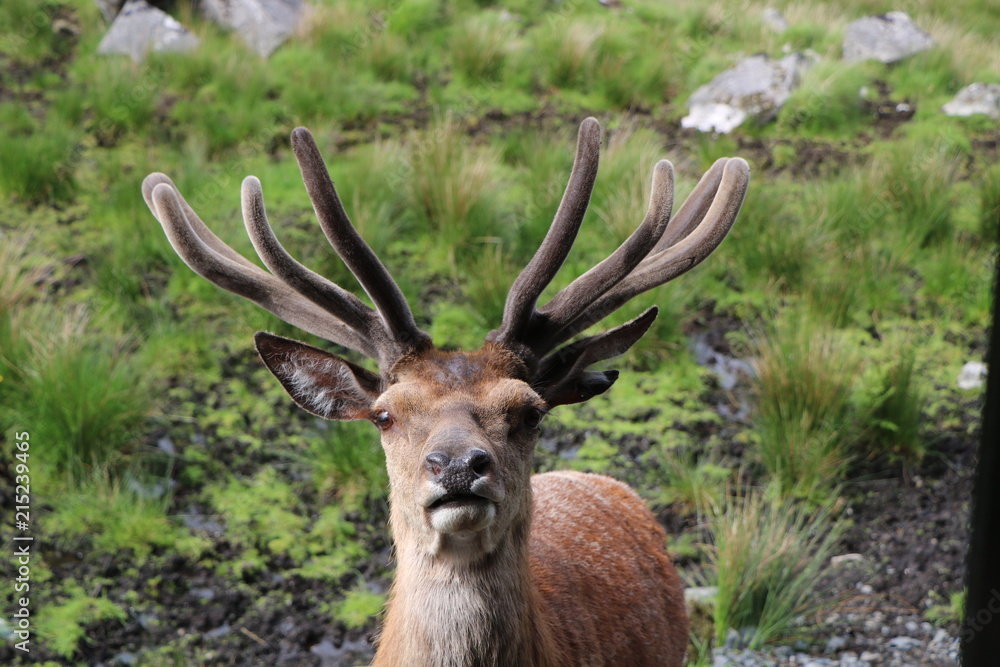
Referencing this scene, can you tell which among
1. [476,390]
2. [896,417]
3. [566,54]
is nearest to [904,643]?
[896,417]

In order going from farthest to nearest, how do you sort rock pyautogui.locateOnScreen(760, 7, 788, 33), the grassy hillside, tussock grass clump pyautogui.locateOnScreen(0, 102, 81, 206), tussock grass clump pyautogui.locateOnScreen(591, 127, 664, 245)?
1. rock pyautogui.locateOnScreen(760, 7, 788, 33)
2. tussock grass clump pyautogui.locateOnScreen(0, 102, 81, 206)
3. tussock grass clump pyautogui.locateOnScreen(591, 127, 664, 245)
4. the grassy hillside

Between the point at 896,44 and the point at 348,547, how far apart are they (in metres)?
10.6

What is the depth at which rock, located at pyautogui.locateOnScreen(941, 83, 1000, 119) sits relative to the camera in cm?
1013

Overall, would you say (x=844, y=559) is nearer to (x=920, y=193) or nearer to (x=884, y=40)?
(x=920, y=193)

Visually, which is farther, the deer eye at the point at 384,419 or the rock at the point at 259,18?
the rock at the point at 259,18

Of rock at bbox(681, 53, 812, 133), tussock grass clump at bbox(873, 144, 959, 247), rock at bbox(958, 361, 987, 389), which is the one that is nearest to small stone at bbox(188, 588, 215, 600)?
rock at bbox(958, 361, 987, 389)

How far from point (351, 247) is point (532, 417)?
708 millimetres

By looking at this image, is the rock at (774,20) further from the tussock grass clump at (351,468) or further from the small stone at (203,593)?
the small stone at (203,593)

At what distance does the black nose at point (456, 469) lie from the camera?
2148 mm

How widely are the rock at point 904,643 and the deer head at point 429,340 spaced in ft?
8.18

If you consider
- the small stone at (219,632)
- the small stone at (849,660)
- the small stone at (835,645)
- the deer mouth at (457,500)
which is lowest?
the small stone at (849,660)

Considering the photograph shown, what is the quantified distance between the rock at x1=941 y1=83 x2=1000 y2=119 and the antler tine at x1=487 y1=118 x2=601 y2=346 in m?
8.92

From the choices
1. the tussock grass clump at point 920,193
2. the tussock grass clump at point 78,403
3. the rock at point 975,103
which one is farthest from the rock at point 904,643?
the rock at point 975,103

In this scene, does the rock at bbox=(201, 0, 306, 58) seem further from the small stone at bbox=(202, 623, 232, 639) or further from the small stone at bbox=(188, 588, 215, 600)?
the small stone at bbox=(202, 623, 232, 639)
